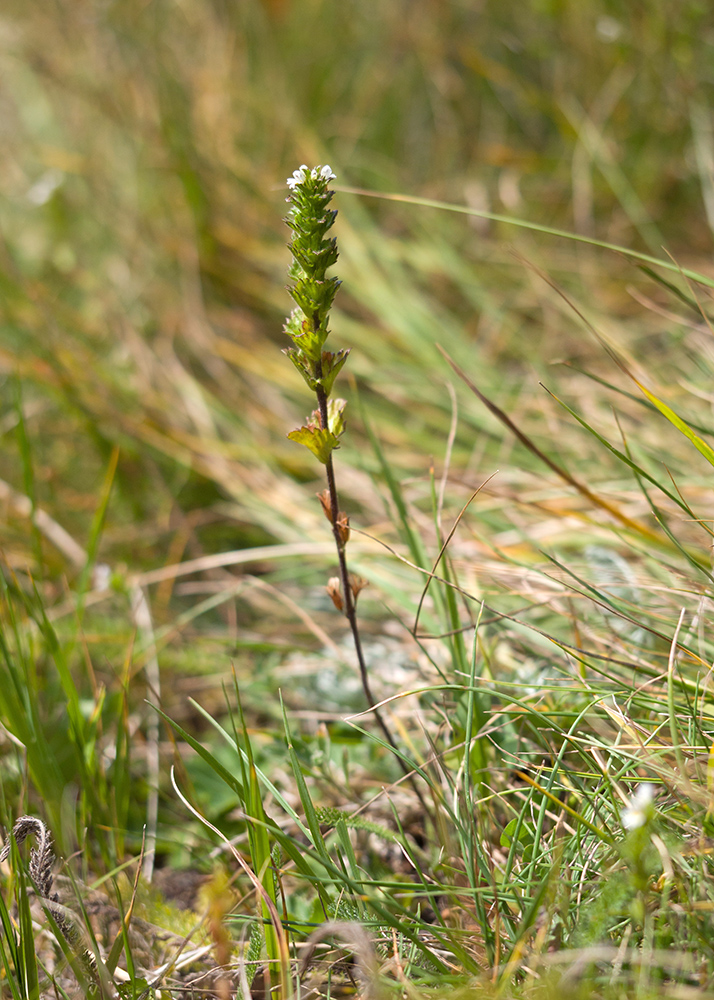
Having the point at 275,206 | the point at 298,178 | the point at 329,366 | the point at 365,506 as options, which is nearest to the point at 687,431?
the point at 329,366

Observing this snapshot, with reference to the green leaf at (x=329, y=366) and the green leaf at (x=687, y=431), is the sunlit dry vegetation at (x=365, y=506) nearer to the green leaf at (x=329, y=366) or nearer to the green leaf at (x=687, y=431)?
the green leaf at (x=687, y=431)

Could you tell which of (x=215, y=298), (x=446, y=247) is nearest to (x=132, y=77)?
(x=215, y=298)

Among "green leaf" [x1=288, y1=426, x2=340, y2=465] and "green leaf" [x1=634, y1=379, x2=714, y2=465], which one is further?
"green leaf" [x1=634, y1=379, x2=714, y2=465]

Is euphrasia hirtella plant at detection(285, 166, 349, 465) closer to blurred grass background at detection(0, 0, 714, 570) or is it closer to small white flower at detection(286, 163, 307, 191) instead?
small white flower at detection(286, 163, 307, 191)

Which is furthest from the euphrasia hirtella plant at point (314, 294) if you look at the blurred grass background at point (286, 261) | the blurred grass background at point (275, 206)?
the blurred grass background at point (275, 206)

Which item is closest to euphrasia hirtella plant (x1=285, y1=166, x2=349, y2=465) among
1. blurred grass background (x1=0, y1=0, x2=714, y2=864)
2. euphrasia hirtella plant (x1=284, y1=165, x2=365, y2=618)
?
euphrasia hirtella plant (x1=284, y1=165, x2=365, y2=618)
